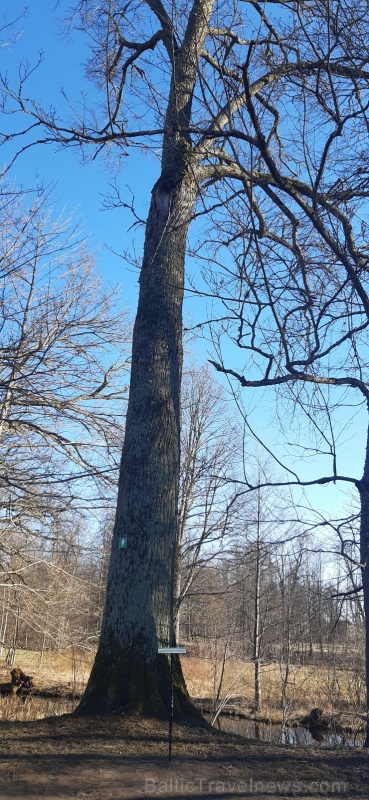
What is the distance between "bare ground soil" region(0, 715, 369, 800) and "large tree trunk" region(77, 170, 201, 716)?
334 millimetres

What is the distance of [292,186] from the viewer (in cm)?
562

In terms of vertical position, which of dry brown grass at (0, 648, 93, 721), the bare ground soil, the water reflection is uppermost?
the bare ground soil

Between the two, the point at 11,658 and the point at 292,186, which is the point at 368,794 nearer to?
the point at 292,186

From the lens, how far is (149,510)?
17.3 feet

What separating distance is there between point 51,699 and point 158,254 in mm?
13800

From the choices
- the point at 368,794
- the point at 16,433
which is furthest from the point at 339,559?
the point at 16,433

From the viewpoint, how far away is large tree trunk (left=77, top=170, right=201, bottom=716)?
4816 millimetres

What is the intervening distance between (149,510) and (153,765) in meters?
1.98

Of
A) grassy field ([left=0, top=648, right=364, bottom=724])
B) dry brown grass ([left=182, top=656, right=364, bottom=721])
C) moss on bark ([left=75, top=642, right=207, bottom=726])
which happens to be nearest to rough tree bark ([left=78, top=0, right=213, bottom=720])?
→ moss on bark ([left=75, top=642, right=207, bottom=726])

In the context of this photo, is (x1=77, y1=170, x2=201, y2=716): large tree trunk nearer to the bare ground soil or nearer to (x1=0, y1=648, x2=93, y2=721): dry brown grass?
the bare ground soil

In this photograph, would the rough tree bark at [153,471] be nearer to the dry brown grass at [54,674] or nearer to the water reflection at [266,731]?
the dry brown grass at [54,674]

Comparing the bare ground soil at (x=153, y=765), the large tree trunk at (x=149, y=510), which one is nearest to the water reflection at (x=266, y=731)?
the large tree trunk at (x=149, y=510)

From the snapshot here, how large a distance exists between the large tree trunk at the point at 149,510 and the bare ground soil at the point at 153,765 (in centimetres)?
33

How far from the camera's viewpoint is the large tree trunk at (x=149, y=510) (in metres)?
4.82
